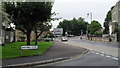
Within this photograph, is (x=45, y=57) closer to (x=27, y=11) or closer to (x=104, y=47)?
(x=27, y=11)

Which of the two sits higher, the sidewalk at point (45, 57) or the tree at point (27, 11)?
the tree at point (27, 11)

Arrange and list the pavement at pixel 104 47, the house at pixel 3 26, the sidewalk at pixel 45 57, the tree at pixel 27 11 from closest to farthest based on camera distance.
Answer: the sidewalk at pixel 45 57
the pavement at pixel 104 47
the tree at pixel 27 11
the house at pixel 3 26

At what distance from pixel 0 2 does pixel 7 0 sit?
185 centimetres

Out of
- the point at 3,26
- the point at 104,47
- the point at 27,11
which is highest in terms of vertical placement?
the point at 27,11

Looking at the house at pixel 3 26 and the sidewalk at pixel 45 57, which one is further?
the house at pixel 3 26

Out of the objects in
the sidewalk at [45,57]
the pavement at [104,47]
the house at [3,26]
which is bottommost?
the pavement at [104,47]

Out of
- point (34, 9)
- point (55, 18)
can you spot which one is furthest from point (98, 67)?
point (55, 18)

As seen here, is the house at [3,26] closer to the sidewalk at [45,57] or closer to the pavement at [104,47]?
the sidewalk at [45,57]

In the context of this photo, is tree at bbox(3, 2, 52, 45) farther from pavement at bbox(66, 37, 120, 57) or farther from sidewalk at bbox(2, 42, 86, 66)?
pavement at bbox(66, 37, 120, 57)

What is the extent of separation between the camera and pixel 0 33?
37344 millimetres

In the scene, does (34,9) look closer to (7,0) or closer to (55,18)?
(7,0)

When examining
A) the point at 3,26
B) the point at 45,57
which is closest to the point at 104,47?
the point at 3,26

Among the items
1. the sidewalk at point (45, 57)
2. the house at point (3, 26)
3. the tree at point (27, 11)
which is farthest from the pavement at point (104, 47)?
the house at point (3, 26)

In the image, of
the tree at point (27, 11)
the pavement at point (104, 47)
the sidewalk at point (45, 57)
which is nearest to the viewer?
the sidewalk at point (45, 57)
